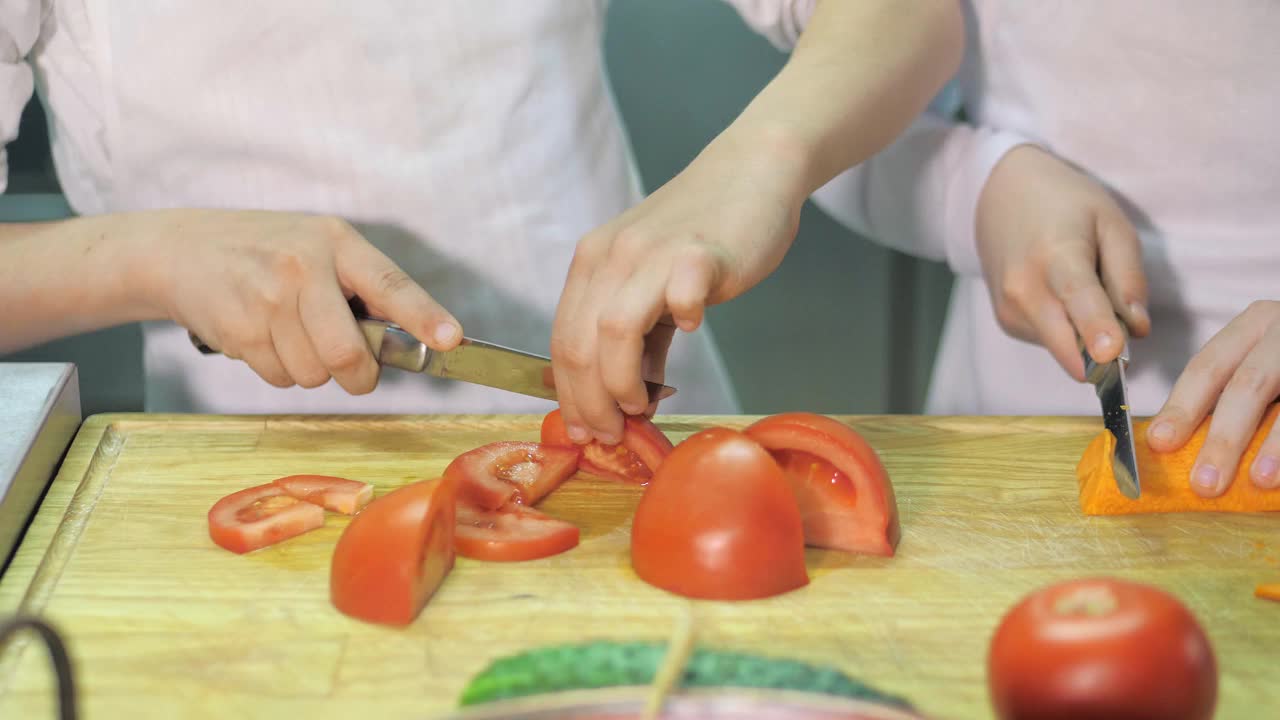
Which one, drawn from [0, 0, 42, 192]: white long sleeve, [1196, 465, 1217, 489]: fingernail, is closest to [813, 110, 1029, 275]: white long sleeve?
[1196, 465, 1217, 489]: fingernail

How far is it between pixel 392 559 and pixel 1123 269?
0.86 metres

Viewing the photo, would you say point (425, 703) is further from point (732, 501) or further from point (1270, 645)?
point (1270, 645)

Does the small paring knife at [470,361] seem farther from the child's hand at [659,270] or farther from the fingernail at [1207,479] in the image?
the fingernail at [1207,479]

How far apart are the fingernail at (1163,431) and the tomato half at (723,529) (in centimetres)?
40

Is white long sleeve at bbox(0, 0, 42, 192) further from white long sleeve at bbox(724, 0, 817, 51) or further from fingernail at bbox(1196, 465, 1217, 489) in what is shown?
fingernail at bbox(1196, 465, 1217, 489)

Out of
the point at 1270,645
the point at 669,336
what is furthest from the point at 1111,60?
the point at 1270,645

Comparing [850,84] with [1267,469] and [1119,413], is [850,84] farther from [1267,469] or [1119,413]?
[1267,469]

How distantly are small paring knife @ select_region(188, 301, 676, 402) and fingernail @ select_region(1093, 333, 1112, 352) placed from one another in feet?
1.43

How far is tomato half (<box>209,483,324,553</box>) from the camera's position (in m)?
1.03

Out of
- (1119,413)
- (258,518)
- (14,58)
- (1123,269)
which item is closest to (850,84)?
(1123,269)

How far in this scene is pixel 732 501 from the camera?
94 centimetres

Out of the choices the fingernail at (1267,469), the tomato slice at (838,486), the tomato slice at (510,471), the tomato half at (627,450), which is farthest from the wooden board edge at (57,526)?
the fingernail at (1267,469)

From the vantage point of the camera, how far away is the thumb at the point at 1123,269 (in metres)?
1.27

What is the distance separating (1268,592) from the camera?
96 centimetres
